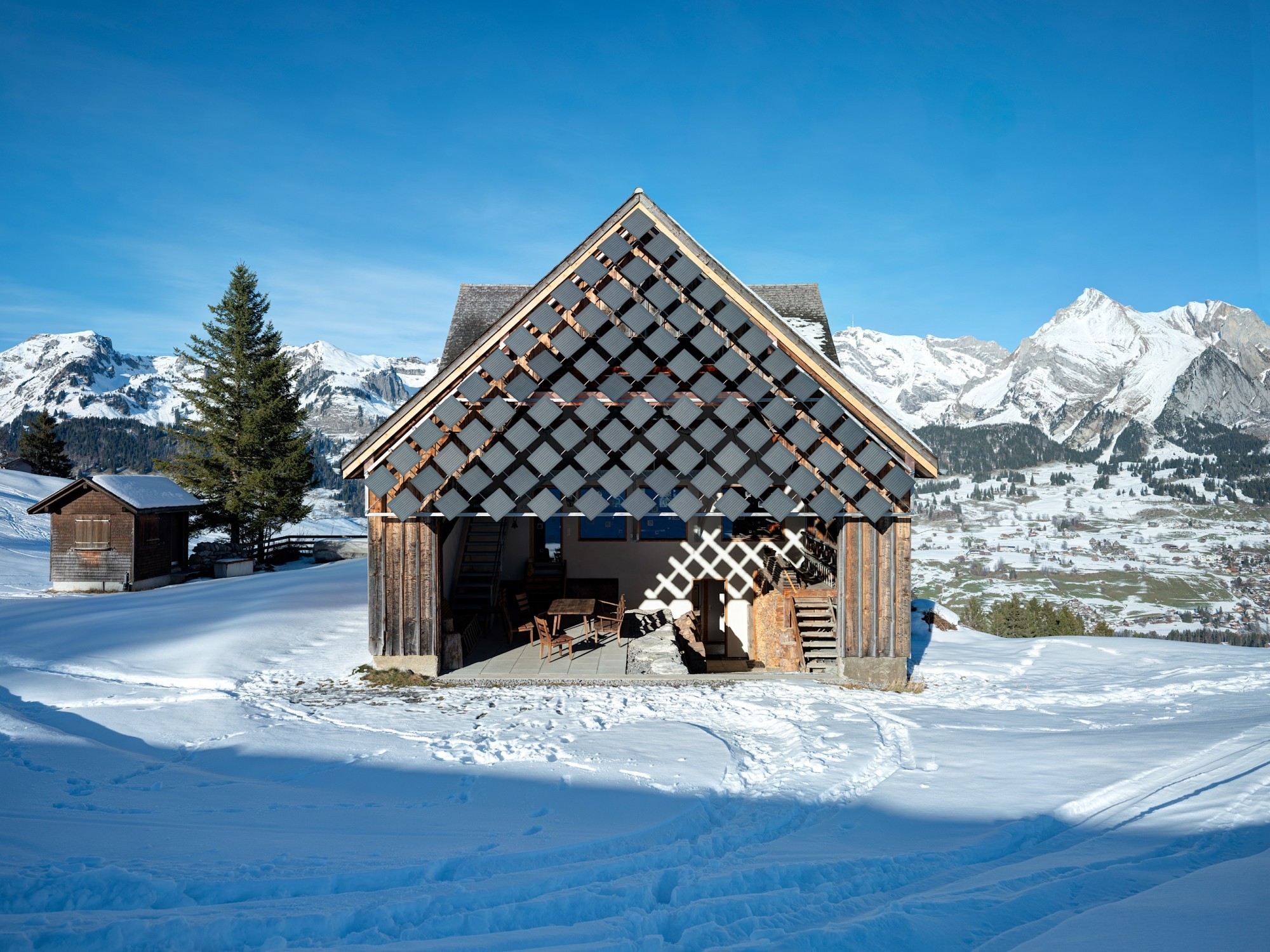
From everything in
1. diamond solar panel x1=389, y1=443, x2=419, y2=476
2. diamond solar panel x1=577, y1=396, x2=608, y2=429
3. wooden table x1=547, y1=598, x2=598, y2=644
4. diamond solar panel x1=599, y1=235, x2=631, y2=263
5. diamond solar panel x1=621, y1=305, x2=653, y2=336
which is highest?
diamond solar panel x1=599, y1=235, x2=631, y2=263

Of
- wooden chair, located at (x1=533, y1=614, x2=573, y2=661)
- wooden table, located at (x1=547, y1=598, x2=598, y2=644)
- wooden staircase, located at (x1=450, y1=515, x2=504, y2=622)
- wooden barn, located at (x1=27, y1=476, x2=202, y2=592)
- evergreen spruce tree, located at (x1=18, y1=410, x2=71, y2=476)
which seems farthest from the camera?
evergreen spruce tree, located at (x1=18, y1=410, x2=71, y2=476)

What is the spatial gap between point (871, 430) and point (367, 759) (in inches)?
A: 312

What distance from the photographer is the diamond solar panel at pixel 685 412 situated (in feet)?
33.8

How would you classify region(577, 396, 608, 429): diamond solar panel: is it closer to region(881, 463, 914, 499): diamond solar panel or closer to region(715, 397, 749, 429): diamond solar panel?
region(715, 397, 749, 429): diamond solar panel

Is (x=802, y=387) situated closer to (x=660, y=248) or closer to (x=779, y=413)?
(x=779, y=413)

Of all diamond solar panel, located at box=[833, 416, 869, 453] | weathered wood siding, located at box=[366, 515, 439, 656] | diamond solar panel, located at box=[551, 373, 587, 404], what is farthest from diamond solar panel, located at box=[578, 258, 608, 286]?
weathered wood siding, located at box=[366, 515, 439, 656]

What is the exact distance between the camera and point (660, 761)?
23.4 feet

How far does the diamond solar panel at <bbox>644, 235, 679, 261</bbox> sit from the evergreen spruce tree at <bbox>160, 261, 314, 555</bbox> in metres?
21.7

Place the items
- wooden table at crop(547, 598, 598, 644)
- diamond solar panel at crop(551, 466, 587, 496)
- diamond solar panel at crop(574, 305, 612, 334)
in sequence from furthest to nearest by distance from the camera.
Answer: wooden table at crop(547, 598, 598, 644) < diamond solar panel at crop(574, 305, 612, 334) < diamond solar panel at crop(551, 466, 587, 496)

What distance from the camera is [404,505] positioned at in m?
10.4

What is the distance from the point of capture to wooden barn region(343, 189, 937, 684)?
1034 cm

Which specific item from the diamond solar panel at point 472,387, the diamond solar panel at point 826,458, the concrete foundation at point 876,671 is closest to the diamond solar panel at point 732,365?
the diamond solar panel at point 826,458

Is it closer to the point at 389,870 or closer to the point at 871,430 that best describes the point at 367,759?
the point at 389,870

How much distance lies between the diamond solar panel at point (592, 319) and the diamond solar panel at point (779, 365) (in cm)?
250
